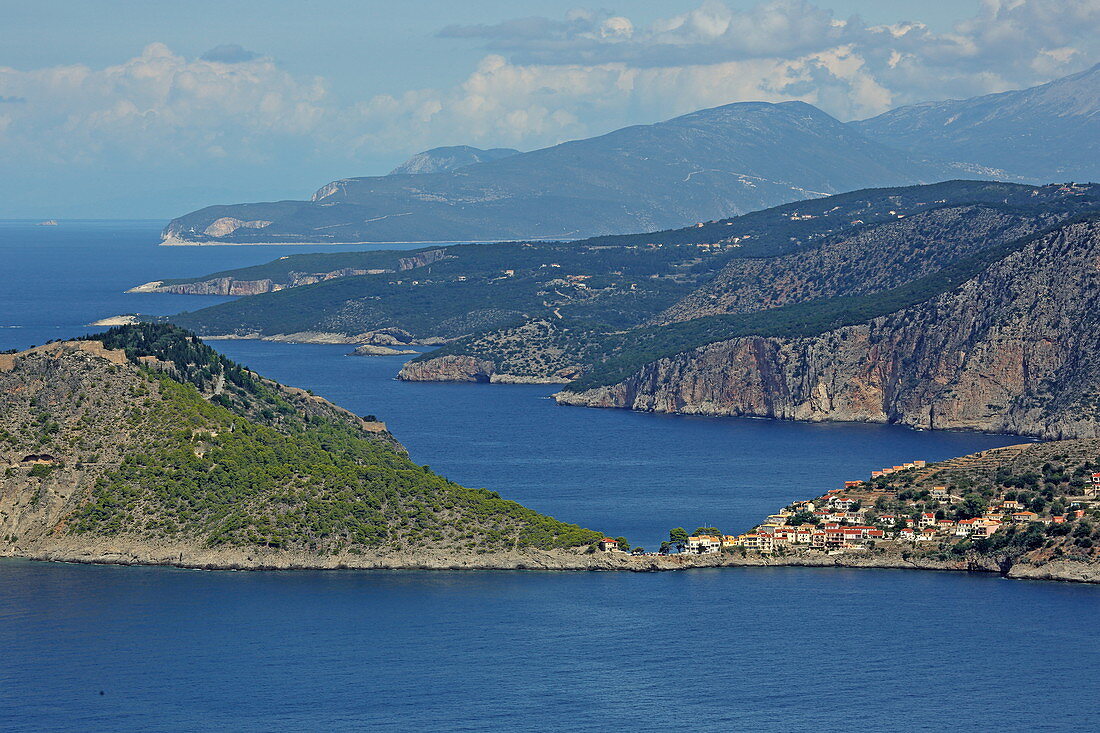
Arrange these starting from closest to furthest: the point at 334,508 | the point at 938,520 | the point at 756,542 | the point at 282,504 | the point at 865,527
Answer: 1. the point at 334,508
2. the point at 282,504
3. the point at 756,542
4. the point at 938,520
5. the point at 865,527

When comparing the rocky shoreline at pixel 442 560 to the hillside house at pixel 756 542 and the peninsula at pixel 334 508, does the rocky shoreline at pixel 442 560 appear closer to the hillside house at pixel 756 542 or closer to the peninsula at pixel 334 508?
the peninsula at pixel 334 508

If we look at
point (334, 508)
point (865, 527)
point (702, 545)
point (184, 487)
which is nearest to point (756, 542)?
point (702, 545)

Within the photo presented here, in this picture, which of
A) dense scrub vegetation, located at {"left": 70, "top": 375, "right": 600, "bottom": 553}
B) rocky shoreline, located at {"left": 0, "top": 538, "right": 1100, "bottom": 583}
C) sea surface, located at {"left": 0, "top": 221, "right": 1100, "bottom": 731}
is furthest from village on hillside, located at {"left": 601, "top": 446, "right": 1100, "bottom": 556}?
dense scrub vegetation, located at {"left": 70, "top": 375, "right": 600, "bottom": 553}

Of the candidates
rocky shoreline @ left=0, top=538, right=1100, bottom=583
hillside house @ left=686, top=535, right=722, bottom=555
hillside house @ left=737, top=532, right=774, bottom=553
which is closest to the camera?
rocky shoreline @ left=0, top=538, right=1100, bottom=583

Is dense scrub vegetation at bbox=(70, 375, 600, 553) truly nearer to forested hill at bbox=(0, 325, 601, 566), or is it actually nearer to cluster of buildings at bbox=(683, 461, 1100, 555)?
forested hill at bbox=(0, 325, 601, 566)

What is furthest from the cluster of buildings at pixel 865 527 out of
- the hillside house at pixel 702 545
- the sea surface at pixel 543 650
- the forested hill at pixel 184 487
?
the forested hill at pixel 184 487

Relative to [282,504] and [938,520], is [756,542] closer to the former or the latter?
[938,520]

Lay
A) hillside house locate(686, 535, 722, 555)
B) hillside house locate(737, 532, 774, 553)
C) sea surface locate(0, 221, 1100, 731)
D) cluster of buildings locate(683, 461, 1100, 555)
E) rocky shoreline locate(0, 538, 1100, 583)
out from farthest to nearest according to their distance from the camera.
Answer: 1. hillside house locate(737, 532, 774, 553)
2. hillside house locate(686, 535, 722, 555)
3. cluster of buildings locate(683, 461, 1100, 555)
4. rocky shoreline locate(0, 538, 1100, 583)
5. sea surface locate(0, 221, 1100, 731)
